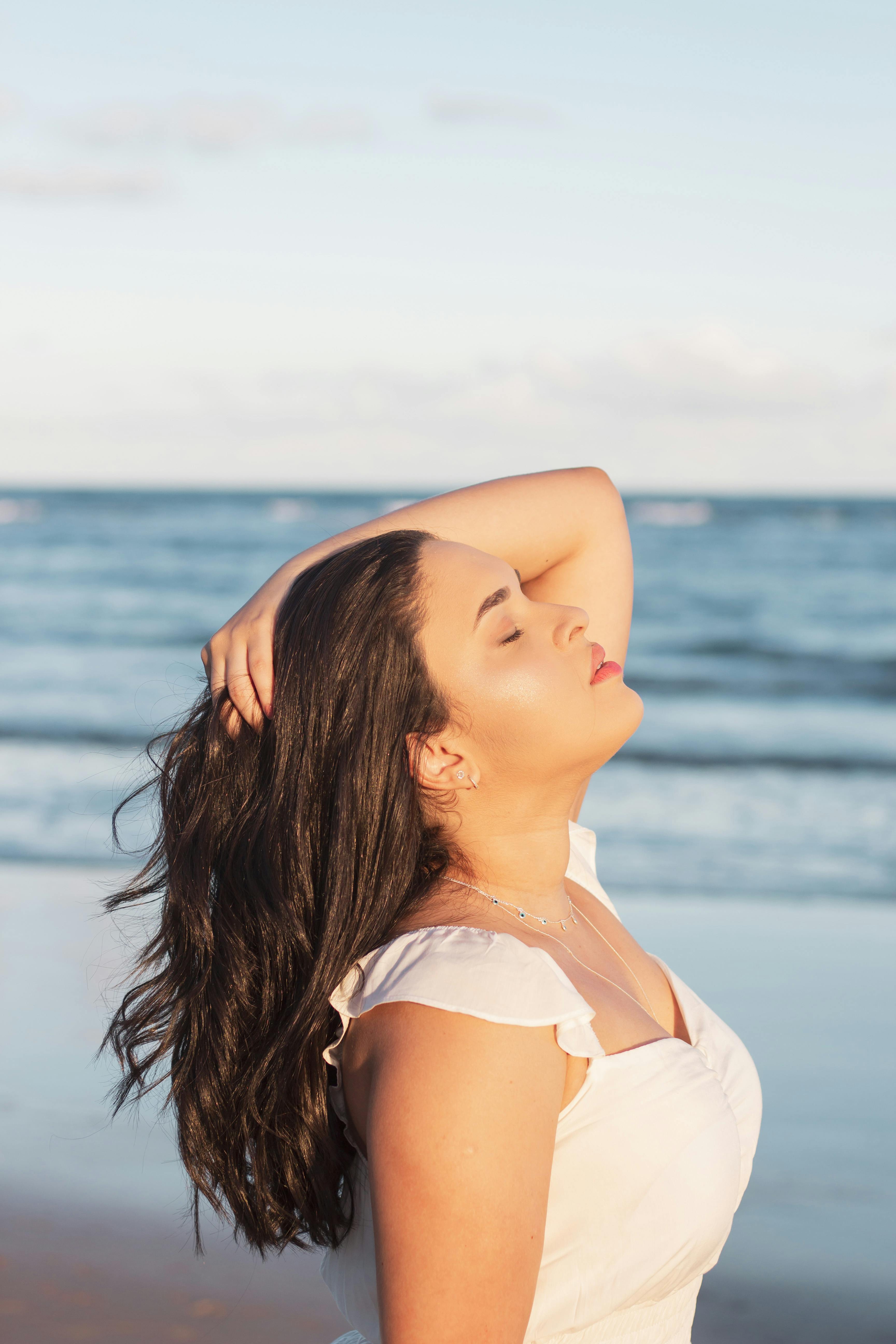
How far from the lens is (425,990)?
1.65 meters

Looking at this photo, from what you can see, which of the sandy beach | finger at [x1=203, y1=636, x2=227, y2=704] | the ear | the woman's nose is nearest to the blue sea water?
finger at [x1=203, y1=636, x2=227, y2=704]

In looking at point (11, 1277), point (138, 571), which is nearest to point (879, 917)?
point (11, 1277)

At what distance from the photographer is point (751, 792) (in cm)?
935

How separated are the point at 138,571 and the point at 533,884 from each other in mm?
24259

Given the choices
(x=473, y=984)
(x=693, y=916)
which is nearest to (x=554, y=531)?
(x=473, y=984)

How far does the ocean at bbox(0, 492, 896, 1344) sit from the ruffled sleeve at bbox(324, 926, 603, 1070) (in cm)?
100

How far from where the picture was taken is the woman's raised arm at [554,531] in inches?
102

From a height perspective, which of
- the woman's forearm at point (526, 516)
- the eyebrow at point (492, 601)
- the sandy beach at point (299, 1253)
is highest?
the woman's forearm at point (526, 516)

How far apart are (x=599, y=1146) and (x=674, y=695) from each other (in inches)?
487

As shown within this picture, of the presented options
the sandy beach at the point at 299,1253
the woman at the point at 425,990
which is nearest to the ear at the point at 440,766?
the woman at the point at 425,990

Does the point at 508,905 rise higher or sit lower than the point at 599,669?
lower

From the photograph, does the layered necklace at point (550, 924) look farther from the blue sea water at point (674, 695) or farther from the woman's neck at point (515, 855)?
the blue sea water at point (674, 695)

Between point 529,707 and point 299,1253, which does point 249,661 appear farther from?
point 299,1253

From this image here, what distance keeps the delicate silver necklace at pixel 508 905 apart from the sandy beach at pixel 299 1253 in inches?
71.4
